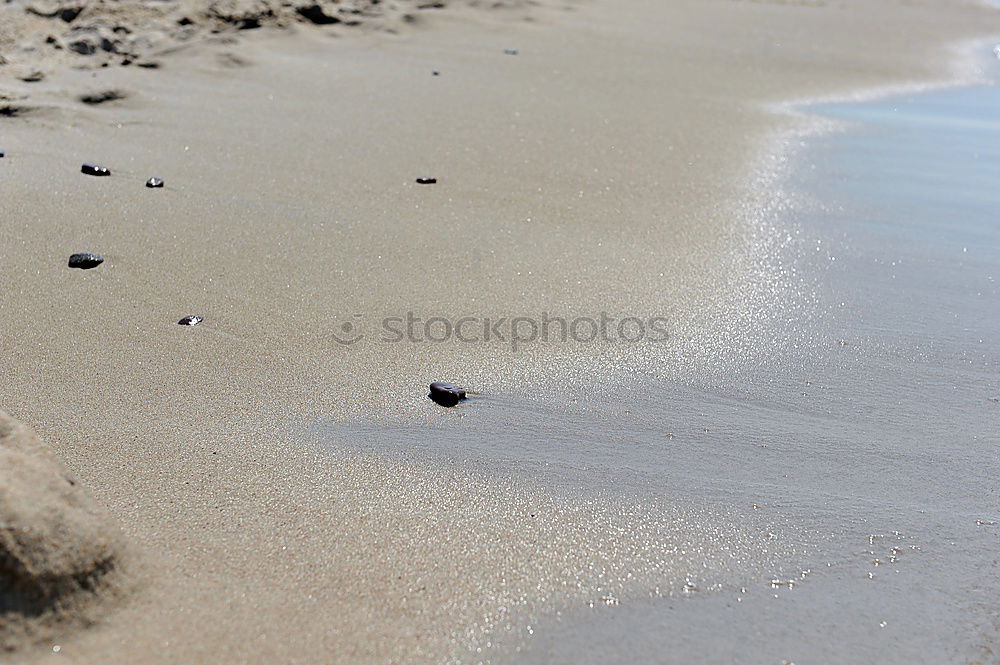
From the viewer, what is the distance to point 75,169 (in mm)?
3676

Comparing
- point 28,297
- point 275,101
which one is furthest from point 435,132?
point 28,297

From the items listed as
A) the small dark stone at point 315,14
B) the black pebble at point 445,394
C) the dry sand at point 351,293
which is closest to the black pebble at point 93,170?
the dry sand at point 351,293

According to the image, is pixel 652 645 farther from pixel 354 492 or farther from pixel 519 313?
Result: pixel 519 313

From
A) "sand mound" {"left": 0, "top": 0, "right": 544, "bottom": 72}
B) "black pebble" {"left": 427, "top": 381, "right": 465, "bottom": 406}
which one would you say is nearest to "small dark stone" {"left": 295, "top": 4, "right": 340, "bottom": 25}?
"sand mound" {"left": 0, "top": 0, "right": 544, "bottom": 72}

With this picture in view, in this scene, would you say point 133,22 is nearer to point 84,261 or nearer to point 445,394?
point 84,261

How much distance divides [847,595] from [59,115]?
3770mm

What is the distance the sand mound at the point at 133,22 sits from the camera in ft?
17.0

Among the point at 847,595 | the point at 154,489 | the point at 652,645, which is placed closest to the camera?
the point at 652,645

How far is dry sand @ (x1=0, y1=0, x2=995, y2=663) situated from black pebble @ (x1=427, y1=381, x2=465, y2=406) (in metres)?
0.04

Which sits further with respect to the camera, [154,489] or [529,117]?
[529,117]

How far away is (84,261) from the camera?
2.99m

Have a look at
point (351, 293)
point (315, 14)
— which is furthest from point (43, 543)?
point (315, 14)

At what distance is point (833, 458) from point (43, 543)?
5.45 feet

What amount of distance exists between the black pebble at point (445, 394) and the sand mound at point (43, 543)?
0.88 m
